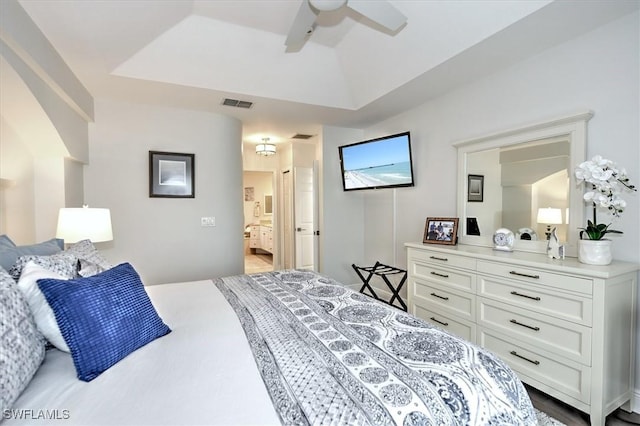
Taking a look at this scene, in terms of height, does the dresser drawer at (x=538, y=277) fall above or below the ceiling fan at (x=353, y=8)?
below

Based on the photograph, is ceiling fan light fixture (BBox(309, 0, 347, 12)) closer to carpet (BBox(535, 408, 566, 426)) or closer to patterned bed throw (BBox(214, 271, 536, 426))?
patterned bed throw (BBox(214, 271, 536, 426))

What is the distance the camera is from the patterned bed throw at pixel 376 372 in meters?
0.85

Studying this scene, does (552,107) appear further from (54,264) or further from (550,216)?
(54,264)

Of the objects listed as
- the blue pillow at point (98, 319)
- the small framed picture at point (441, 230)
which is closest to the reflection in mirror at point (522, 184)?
the small framed picture at point (441, 230)

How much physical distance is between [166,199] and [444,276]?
10.1 feet

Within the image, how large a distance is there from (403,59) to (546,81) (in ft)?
3.73

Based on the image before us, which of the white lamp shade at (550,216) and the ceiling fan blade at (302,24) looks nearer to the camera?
the ceiling fan blade at (302,24)

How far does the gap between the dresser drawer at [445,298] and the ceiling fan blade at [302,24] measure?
7.66 feet

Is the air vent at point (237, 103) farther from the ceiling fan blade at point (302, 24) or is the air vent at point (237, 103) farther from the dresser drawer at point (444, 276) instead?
the dresser drawer at point (444, 276)

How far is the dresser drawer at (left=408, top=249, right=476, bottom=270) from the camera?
2.41 metres

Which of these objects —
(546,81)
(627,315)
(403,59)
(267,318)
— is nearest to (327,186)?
(403,59)

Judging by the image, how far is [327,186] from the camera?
4.37 metres

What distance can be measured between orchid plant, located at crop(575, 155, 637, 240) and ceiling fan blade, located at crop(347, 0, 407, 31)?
1.50 meters

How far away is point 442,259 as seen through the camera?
2.65 metres
